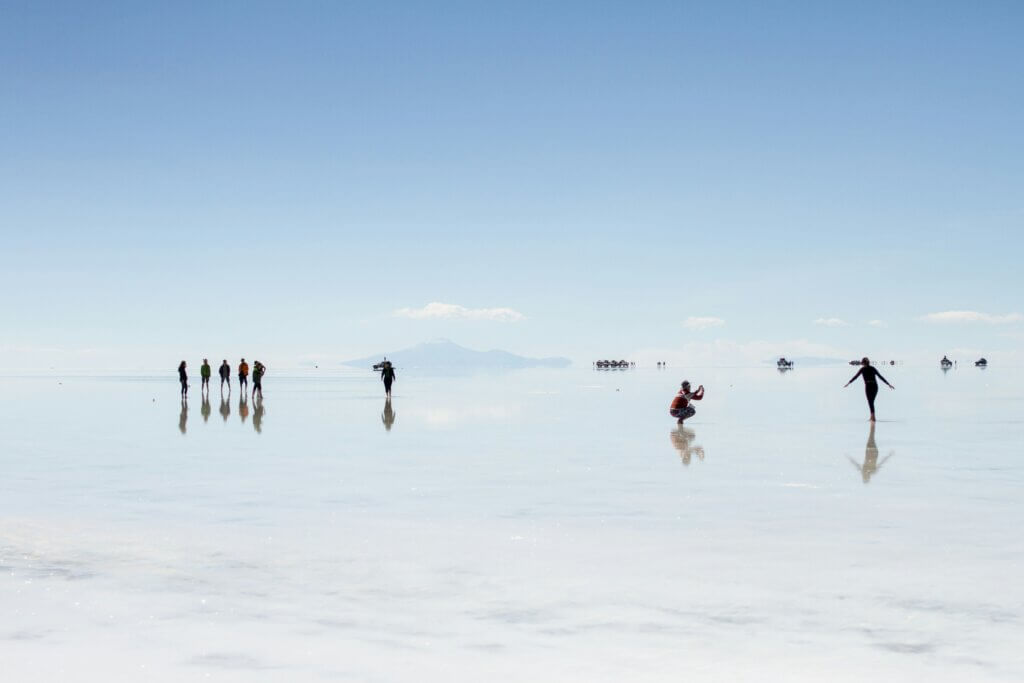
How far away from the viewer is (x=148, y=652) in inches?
223

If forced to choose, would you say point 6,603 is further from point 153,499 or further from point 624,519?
point 624,519

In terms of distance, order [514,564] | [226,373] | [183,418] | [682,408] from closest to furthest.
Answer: [514,564], [682,408], [183,418], [226,373]

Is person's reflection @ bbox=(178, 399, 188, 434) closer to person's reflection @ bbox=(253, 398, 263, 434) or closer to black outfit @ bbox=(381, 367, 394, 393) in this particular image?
person's reflection @ bbox=(253, 398, 263, 434)

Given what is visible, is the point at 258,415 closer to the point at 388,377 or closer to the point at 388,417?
the point at 388,417

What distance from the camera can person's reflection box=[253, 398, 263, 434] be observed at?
2380 centimetres

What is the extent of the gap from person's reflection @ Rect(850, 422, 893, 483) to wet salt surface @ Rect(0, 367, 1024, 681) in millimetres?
117

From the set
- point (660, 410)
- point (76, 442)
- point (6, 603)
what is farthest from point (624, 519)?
point (660, 410)

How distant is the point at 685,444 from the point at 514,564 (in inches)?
443

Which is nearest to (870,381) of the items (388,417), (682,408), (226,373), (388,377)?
(682,408)

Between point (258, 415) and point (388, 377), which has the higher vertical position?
point (388, 377)

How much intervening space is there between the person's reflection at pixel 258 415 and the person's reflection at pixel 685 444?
10.1 metres

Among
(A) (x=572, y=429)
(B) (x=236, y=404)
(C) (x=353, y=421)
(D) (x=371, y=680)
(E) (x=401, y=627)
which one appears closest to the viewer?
(D) (x=371, y=680)

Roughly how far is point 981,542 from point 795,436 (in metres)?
12.1

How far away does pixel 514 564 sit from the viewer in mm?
7973
